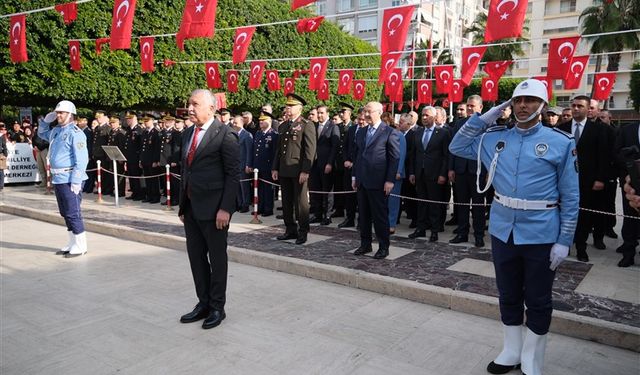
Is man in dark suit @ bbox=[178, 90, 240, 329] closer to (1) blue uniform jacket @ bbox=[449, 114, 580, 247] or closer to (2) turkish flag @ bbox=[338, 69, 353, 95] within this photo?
(1) blue uniform jacket @ bbox=[449, 114, 580, 247]

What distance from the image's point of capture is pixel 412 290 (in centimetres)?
520

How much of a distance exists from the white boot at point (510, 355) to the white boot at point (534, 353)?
0.39 ft

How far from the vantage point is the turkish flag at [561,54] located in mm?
11750

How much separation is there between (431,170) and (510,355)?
185 inches

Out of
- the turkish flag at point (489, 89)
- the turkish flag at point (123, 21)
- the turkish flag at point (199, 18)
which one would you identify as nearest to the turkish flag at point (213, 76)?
the turkish flag at point (123, 21)

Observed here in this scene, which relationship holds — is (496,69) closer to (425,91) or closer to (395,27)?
(425,91)

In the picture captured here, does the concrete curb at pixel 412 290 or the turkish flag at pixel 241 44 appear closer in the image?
the concrete curb at pixel 412 290

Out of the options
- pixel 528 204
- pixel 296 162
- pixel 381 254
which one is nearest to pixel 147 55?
pixel 296 162

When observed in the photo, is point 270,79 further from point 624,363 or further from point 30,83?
point 624,363

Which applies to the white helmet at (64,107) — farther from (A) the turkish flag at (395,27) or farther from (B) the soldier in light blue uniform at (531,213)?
(B) the soldier in light blue uniform at (531,213)

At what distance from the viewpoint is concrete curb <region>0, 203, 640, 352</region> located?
13.5 feet

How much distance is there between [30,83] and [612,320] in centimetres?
1630

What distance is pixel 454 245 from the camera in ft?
24.2

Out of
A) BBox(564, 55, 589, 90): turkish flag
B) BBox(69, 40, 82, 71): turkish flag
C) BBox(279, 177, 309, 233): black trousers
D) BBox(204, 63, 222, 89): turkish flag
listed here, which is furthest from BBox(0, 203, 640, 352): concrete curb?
BBox(564, 55, 589, 90): turkish flag
